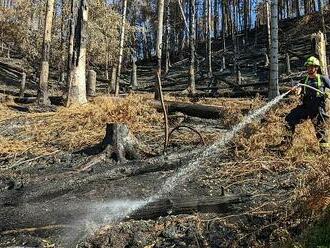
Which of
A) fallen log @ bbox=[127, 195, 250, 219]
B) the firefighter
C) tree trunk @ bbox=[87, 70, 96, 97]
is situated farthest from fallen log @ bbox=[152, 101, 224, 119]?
fallen log @ bbox=[127, 195, 250, 219]

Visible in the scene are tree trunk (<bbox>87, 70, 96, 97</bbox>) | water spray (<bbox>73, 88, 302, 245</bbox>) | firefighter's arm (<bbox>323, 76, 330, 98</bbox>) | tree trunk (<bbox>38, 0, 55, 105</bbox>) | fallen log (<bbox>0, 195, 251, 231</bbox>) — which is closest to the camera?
fallen log (<bbox>0, 195, 251, 231</bbox>)

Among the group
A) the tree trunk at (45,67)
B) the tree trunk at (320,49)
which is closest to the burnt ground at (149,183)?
the tree trunk at (320,49)

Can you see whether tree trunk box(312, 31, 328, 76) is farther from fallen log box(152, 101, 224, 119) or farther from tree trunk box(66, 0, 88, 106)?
tree trunk box(66, 0, 88, 106)

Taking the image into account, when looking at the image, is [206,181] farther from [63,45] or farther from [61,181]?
[63,45]

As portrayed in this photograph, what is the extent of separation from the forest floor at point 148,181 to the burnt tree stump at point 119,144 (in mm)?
175

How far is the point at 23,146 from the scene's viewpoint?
9156 mm

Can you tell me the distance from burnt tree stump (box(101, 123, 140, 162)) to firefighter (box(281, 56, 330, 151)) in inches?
97.0

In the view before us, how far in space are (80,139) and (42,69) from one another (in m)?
6.38

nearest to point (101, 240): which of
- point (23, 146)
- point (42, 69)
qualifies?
point (23, 146)

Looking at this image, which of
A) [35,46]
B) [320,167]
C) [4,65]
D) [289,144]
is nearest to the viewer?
[320,167]

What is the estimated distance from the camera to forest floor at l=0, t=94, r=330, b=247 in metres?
5.04

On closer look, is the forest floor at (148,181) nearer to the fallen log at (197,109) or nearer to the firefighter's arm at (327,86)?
the fallen log at (197,109)

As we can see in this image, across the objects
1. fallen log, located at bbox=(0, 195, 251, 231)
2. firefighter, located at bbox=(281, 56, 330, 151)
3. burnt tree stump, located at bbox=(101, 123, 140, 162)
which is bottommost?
fallen log, located at bbox=(0, 195, 251, 231)

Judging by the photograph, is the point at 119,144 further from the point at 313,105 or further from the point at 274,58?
the point at 274,58
